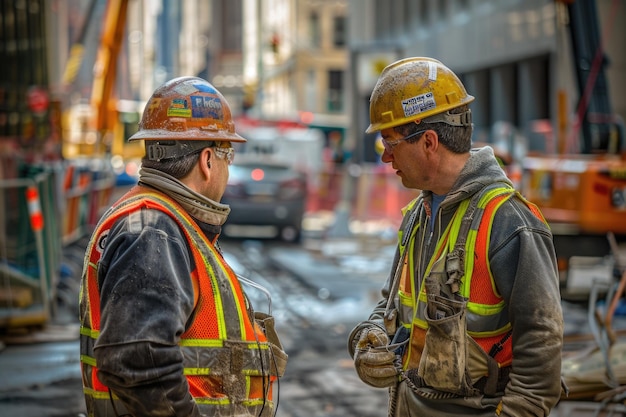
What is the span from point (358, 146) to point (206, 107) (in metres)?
42.1

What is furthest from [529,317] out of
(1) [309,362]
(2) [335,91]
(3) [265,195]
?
(2) [335,91]

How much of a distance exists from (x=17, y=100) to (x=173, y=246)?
68.7 feet

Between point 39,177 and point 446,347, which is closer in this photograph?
point 446,347

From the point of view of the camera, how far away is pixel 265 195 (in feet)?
67.7

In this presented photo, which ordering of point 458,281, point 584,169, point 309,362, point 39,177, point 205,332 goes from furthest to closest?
1. point 584,169
2. point 39,177
3. point 309,362
4. point 458,281
5. point 205,332

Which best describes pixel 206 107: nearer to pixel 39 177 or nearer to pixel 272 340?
pixel 272 340

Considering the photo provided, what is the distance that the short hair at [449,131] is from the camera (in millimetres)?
3643

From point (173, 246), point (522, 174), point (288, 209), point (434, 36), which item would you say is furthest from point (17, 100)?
point (173, 246)

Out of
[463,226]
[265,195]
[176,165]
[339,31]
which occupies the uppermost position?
[339,31]

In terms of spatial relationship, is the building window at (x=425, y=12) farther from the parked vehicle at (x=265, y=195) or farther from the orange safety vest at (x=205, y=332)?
the orange safety vest at (x=205, y=332)

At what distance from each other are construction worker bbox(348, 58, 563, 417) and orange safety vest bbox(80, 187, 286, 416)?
626 millimetres

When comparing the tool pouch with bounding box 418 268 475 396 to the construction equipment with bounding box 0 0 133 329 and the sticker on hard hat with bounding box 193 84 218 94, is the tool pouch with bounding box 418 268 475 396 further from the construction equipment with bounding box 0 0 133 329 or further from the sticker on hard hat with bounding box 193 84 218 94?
the construction equipment with bounding box 0 0 133 329

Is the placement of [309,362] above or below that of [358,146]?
below

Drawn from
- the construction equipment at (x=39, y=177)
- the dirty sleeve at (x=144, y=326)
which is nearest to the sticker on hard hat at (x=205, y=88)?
the dirty sleeve at (x=144, y=326)
